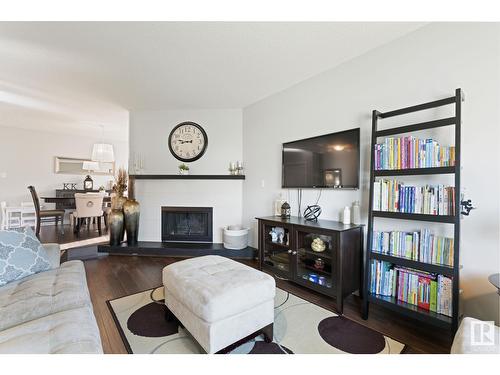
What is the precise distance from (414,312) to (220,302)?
1366 millimetres

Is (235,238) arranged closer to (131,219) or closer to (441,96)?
(131,219)

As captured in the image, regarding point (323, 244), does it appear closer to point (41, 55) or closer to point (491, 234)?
point (491, 234)

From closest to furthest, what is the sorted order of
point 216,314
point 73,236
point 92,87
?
1. point 216,314
2. point 92,87
3. point 73,236

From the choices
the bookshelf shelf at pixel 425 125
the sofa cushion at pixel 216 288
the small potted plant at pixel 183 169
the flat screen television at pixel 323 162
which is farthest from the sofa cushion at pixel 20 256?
the bookshelf shelf at pixel 425 125

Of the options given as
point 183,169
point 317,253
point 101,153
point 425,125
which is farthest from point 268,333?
point 101,153

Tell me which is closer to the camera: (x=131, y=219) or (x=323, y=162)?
(x=323, y=162)

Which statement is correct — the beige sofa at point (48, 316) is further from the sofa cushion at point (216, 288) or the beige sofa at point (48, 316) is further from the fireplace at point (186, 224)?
the fireplace at point (186, 224)

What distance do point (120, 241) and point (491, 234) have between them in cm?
421

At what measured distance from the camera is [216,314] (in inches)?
49.8

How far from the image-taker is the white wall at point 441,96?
1.55 meters

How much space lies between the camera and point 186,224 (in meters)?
3.81

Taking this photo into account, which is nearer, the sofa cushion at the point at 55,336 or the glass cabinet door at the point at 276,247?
the sofa cushion at the point at 55,336

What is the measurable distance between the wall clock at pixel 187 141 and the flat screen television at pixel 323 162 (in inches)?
58.1
